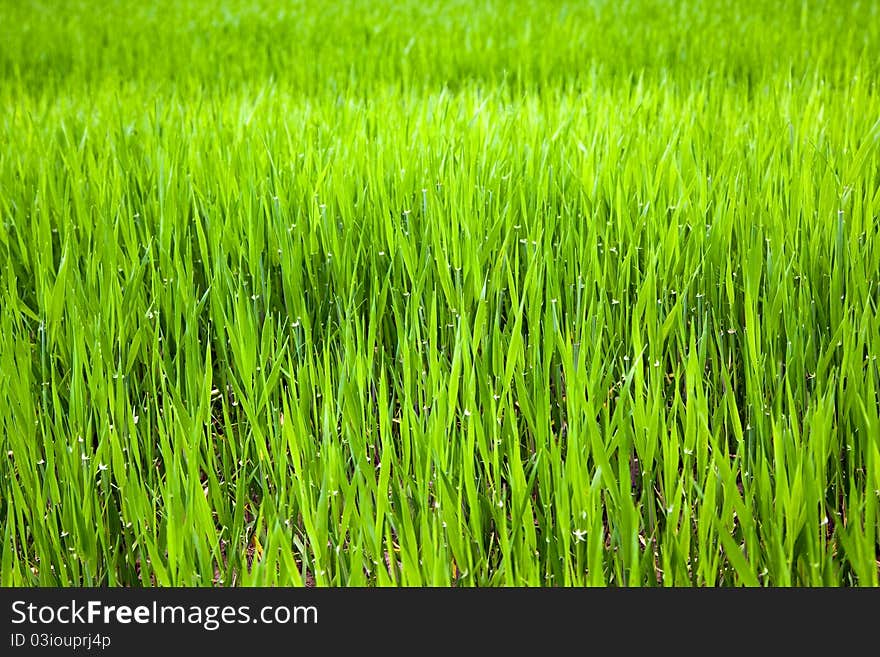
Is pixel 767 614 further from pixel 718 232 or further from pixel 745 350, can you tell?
pixel 718 232

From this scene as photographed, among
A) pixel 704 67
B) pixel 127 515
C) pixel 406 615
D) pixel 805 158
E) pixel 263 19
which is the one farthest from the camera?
pixel 263 19

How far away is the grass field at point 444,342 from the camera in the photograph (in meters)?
0.85

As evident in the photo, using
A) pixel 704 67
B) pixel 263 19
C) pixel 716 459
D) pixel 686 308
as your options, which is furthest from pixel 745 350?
pixel 263 19

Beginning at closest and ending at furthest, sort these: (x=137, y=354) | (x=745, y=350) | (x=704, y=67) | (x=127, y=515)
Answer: (x=127, y=515), (x=745, y=350), (x=137, y=354), (x=704, y=67)

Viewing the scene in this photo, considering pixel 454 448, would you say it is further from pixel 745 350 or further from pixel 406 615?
pixel 745 350

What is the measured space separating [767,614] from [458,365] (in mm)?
420

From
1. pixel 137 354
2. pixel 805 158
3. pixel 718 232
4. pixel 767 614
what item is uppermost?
pixel 805 158

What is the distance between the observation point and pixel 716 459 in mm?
836

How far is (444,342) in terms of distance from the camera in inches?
46.3

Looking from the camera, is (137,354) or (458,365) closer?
(458,365)

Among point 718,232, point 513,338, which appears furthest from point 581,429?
point 718,232

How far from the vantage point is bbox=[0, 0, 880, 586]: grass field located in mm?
850

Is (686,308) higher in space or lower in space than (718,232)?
lower

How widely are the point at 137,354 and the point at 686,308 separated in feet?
2.64
